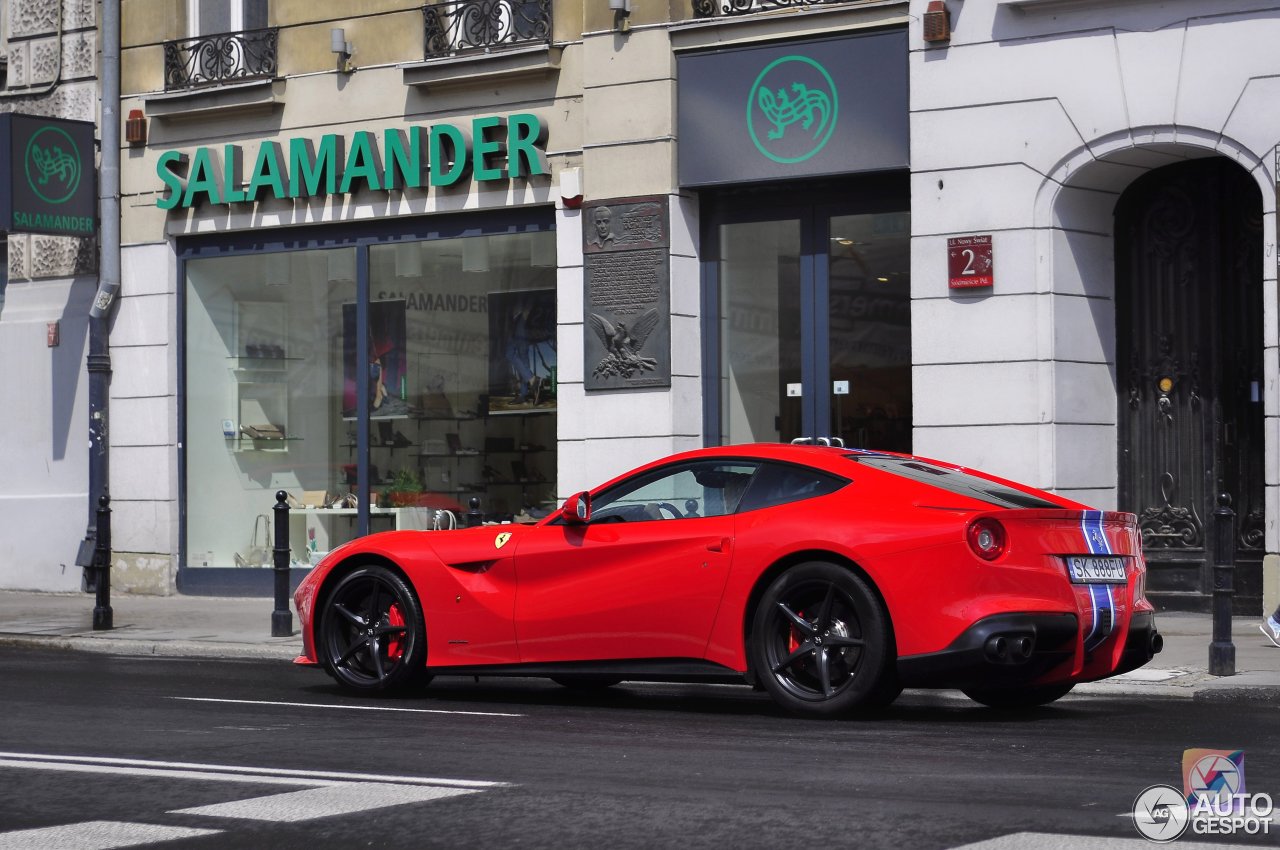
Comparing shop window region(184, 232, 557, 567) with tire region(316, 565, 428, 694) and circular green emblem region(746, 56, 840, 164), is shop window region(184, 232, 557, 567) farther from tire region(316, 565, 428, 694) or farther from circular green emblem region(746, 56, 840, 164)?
tire region(316, 565, 428, 694)

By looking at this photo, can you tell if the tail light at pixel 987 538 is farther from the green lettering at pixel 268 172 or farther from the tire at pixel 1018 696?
the green lettering at pixel 268 172

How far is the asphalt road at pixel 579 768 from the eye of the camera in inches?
224

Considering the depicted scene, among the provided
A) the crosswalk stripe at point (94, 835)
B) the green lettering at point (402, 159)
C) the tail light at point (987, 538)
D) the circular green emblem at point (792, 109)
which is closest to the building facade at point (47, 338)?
the green lettering at point (402, 159)

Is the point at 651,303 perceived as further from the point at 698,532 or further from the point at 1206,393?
the point at 698,532

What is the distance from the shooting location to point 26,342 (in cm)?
2016

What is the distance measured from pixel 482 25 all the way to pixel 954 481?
380 inches

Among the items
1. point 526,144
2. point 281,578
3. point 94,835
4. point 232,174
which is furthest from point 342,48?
point 94,835

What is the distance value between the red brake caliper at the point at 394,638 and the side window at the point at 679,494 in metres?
1.29

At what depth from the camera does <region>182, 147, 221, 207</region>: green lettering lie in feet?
62.2

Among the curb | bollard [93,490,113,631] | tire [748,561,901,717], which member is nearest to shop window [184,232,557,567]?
bollard [93,490,113,631]

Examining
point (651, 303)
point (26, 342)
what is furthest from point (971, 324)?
point (26, 342)

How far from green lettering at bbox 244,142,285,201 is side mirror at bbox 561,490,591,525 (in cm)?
967

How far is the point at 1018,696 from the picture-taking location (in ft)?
31.6
